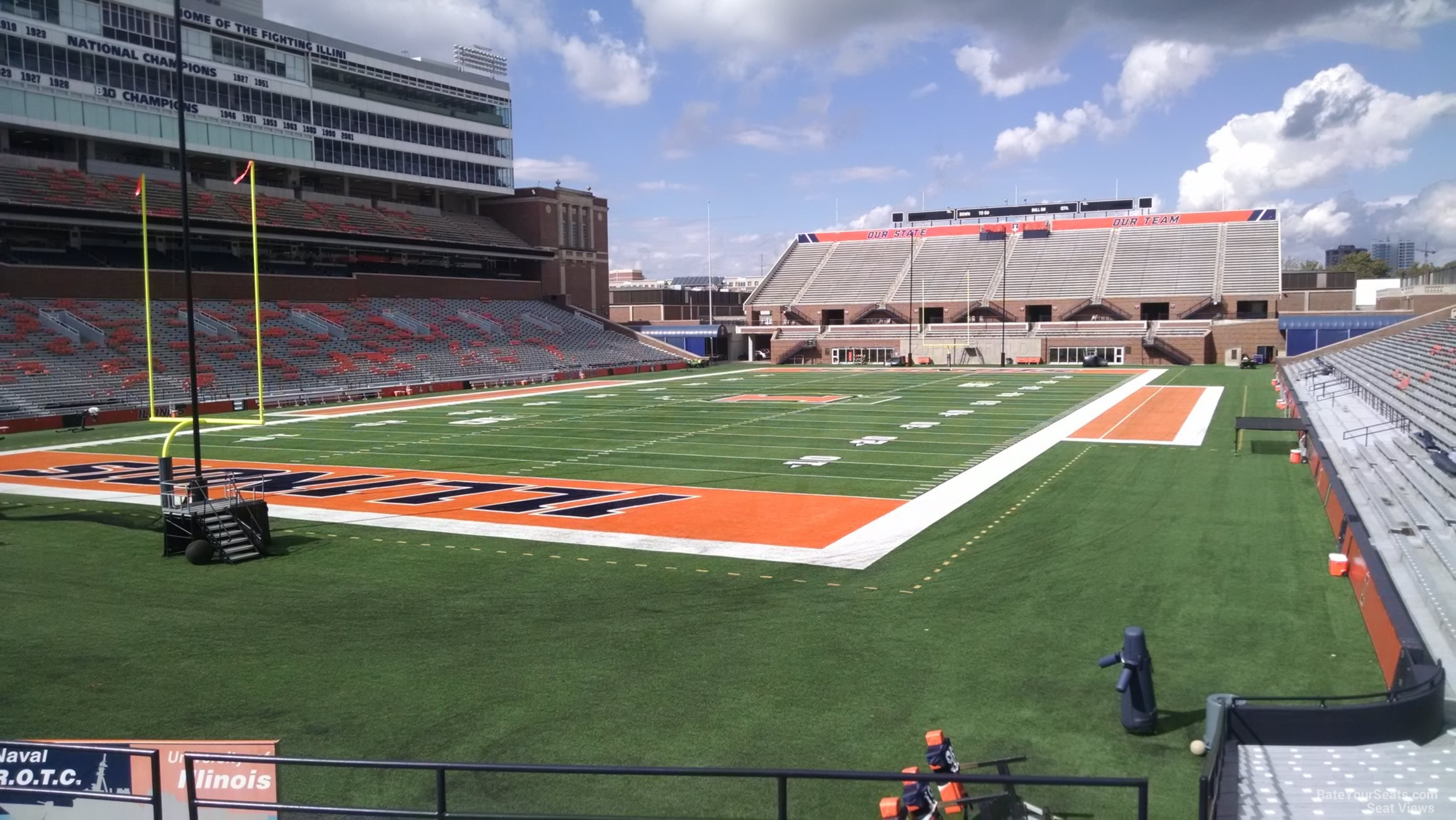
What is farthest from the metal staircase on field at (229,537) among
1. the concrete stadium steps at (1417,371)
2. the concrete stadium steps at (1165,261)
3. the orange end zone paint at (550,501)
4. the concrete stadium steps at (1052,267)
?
the concrete stadium steps at (1165,261)

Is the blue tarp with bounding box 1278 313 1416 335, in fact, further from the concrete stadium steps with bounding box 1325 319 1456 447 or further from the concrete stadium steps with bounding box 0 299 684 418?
the concrete stadium steps with bounding box 0 299 684 418

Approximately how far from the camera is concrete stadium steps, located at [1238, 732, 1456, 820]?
6418 mm

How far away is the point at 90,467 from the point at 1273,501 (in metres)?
25.8

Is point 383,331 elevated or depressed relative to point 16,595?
elevated

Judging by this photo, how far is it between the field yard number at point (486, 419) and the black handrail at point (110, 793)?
27998 mm

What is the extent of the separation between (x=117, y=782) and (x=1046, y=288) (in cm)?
7655

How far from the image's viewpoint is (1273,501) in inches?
697

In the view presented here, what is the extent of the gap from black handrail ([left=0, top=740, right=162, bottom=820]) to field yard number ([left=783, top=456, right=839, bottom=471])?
1798 centimetres

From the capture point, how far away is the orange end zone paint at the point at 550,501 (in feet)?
53.4

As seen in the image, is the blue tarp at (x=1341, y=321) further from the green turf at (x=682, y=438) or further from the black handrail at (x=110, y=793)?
the black handrail at (x=110, y=793)

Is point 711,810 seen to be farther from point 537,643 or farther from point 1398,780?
point 1398,780

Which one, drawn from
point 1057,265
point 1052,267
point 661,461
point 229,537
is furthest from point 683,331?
point 229,537

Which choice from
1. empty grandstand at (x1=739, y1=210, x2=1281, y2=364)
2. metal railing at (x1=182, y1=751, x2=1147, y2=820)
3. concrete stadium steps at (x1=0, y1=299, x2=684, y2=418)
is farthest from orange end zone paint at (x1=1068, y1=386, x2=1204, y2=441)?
concrete stadium steps at (x1=0, y1=299, x2=684, y2=418)

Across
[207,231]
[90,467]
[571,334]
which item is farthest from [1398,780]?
[571,334]
